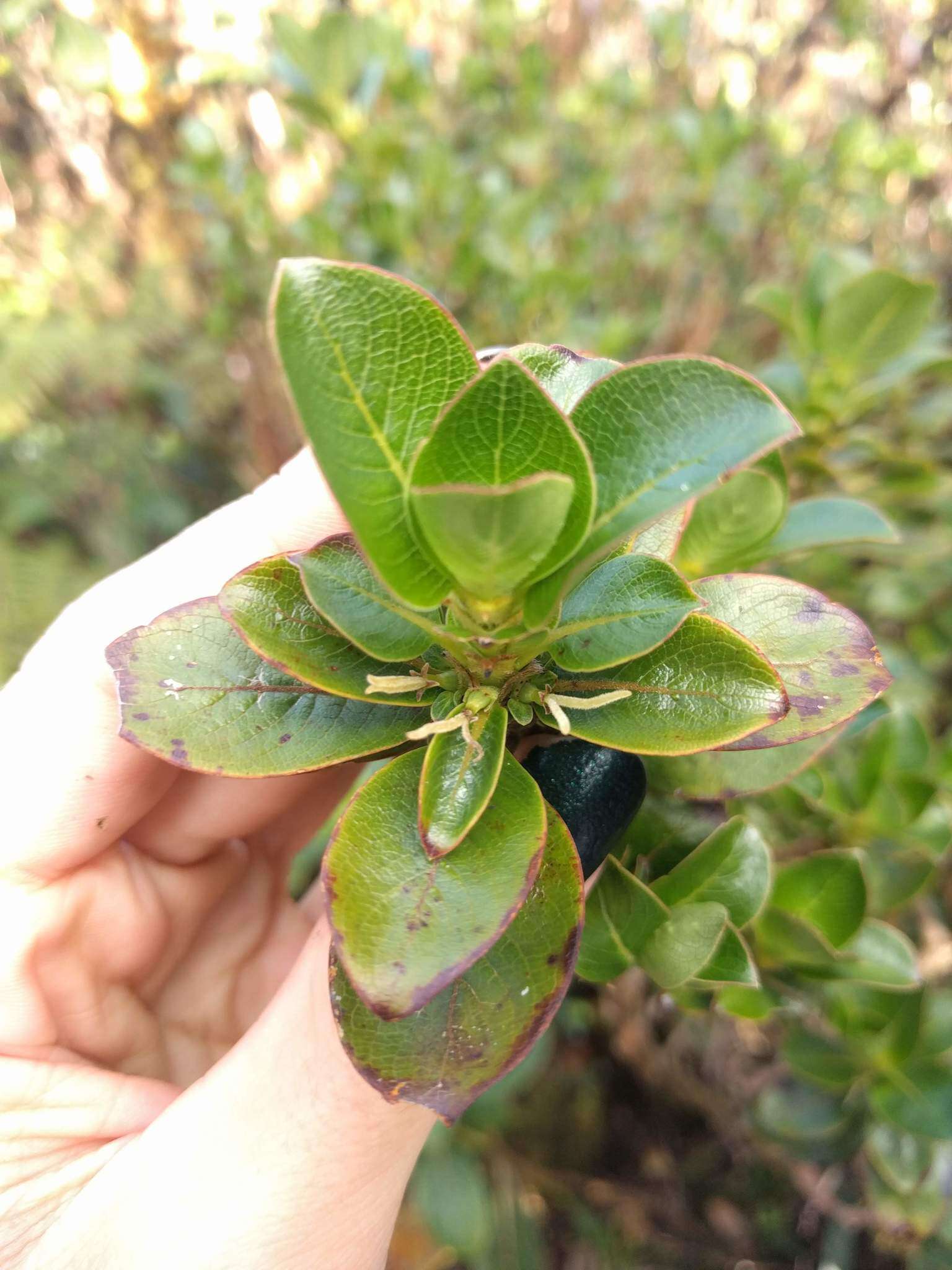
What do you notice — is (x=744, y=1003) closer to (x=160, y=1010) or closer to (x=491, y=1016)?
(x=491, y=1016)

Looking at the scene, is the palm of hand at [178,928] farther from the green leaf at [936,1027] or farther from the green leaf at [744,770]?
the green leaf at [936,1027]

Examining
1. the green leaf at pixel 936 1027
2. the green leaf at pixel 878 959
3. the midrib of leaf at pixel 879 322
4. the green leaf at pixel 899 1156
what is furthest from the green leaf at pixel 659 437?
the green leaf at pixel 899 1156

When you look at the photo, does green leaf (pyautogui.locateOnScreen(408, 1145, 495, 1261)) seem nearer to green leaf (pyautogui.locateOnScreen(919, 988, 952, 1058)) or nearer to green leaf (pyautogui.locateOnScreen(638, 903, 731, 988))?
green leaf (pyautogui.locateOnScreen(919, 988, 952, 1058))

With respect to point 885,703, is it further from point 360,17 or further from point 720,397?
point 360,17

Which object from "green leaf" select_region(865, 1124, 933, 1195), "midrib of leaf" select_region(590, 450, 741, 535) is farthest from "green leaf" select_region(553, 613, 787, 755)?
"green leaf" select_region(865, 1124, 933, 1195)

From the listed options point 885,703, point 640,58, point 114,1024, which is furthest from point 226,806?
point 640,58
